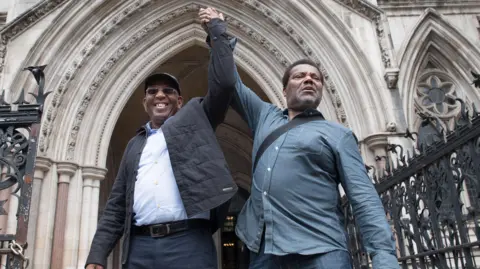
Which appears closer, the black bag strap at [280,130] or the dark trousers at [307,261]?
the dark trousers at [307,261]

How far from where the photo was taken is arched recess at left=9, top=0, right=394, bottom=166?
8.37 metres

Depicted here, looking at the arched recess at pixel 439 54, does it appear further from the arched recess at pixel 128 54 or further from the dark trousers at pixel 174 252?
A: the dark trousers at pixel 174 252

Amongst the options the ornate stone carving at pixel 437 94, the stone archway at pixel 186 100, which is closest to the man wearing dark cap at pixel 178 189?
the ornate stone carving at pixel 437 94

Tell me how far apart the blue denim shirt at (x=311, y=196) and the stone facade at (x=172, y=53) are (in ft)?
20.2

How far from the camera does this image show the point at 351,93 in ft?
27.5

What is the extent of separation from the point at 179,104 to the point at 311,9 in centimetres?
708

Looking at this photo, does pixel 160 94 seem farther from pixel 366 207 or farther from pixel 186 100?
pixel 186 100

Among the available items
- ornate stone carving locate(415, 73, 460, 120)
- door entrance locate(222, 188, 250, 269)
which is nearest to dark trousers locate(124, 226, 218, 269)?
ornate stone carving locate(415, 73, 460, 120)

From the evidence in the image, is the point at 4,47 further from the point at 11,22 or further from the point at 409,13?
the point at 409,13

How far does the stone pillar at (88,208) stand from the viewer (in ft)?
25.8

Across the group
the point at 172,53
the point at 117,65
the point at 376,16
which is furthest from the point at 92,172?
the point at 376,16

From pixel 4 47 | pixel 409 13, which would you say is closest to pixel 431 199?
pixel 409 13

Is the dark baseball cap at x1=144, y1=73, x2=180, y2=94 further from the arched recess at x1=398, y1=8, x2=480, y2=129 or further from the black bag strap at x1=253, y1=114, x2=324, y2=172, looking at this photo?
the arched recess at x1=398, y1=8, x2=480, y2=129

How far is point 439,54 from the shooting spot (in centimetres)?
973
